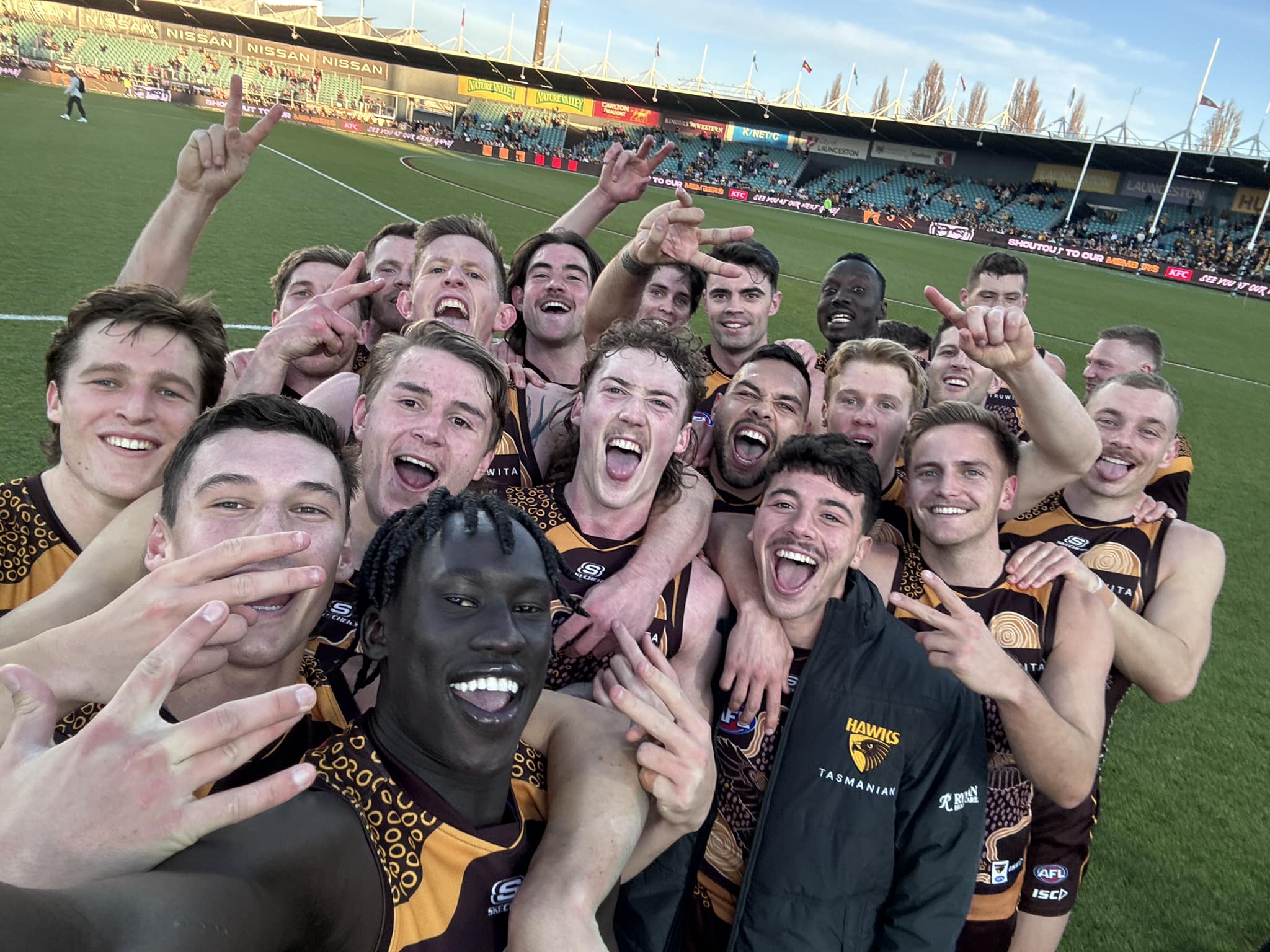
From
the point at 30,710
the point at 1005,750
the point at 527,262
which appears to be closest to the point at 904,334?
the point at 527,262

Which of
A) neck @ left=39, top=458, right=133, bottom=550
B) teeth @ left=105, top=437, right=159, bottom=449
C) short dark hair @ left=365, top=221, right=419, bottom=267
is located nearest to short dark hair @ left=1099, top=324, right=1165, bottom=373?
short dark hair @ left=365, top=221, right=419, bottom=267

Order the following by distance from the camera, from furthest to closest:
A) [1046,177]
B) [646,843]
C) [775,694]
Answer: [1046,177] → [775,694] → [646,843]

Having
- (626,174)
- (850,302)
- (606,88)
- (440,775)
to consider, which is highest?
(606,88)

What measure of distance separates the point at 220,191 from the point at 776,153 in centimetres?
6224

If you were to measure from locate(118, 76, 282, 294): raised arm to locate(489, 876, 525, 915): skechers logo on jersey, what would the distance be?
3.57 metres

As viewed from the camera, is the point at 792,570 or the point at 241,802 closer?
the point at 241,802

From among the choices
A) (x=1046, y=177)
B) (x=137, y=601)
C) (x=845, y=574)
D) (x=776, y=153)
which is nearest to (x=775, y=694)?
(x=845, y=574)

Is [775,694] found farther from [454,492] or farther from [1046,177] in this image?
[1046,177]

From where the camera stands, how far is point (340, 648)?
2461mm

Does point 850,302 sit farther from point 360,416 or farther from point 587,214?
point 360,416

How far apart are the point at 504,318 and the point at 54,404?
2381 mm

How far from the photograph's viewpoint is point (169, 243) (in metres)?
4.08

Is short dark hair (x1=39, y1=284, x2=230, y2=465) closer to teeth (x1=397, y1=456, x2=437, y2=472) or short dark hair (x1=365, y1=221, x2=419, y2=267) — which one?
teeth (x1=397, y1=456, x2=437, y2=472)

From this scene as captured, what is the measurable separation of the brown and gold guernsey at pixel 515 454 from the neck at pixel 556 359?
1.10m
